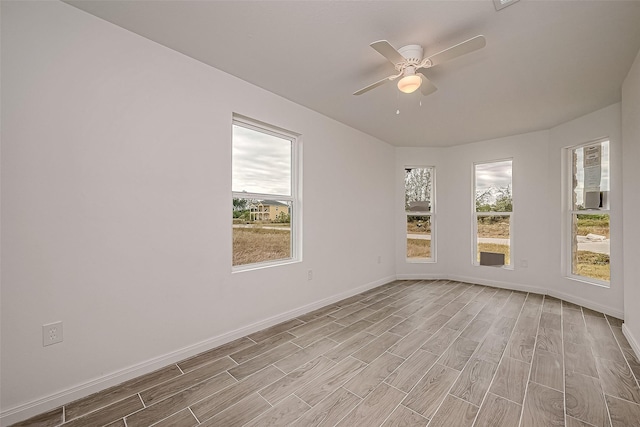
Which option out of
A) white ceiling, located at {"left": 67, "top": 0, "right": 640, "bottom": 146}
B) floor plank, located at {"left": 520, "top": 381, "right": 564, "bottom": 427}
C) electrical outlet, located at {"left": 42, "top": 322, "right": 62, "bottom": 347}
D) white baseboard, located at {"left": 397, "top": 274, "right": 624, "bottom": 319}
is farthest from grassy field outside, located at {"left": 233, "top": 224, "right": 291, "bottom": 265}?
white baseboard, located at {"left": 397, "top": 274, "right": 624, "bottom": 319}

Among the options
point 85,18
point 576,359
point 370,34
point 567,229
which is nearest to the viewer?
point 85,18

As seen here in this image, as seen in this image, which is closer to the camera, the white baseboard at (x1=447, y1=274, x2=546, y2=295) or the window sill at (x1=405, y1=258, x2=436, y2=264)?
the white baseboard at (x1=447, y1=274, x2=546, y2=295)

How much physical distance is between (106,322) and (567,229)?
18.4 feet

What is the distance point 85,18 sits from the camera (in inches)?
71.6

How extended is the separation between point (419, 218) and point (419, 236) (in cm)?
35

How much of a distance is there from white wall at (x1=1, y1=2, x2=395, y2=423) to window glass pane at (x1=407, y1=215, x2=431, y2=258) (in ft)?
10.7

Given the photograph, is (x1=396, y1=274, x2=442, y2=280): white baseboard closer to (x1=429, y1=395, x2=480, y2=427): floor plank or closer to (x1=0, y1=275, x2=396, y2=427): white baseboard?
(x1=0, y1=275, x2=396, y2=427): white baseboard

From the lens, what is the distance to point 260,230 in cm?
302

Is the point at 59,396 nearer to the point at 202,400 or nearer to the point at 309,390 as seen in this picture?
the point at 202,400

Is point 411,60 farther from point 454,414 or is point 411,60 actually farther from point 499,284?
point 499,284

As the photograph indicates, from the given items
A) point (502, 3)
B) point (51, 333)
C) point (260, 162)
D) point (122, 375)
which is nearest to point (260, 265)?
point (260, 162)

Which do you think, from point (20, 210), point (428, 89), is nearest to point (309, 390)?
point (20, 210)

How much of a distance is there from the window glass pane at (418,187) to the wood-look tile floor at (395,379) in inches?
98.1

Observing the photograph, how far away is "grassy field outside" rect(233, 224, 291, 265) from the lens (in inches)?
110
